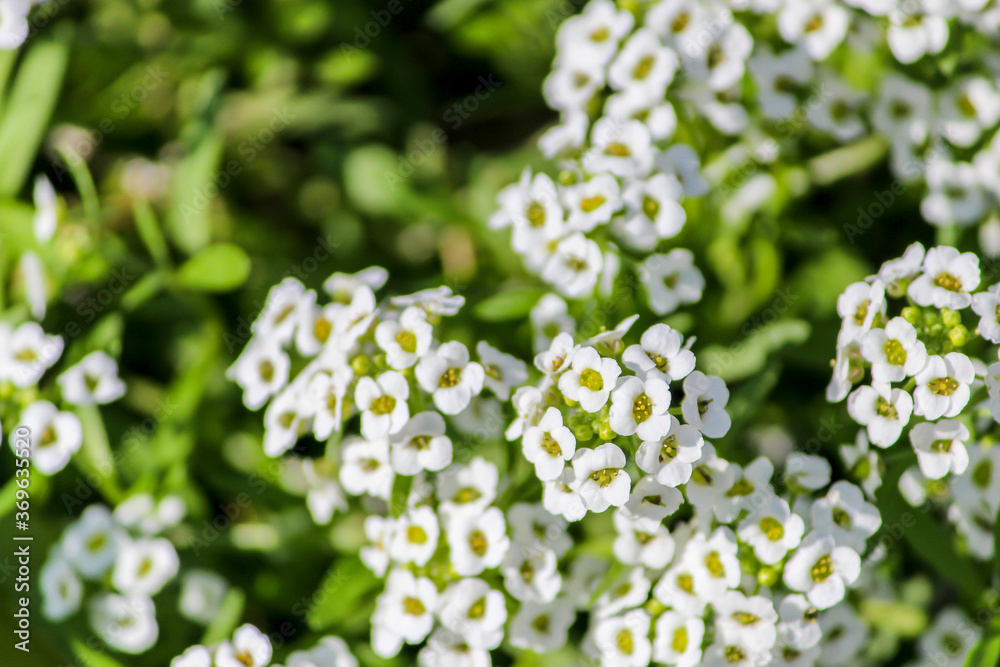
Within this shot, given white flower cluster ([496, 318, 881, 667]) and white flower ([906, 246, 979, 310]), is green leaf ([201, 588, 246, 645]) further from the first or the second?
Result: white flower ([906, 246, 979, 310])

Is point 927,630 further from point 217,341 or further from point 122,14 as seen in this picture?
point 122,14

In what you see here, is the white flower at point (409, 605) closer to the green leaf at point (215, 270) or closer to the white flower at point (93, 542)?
the white flower at point (93, 542)

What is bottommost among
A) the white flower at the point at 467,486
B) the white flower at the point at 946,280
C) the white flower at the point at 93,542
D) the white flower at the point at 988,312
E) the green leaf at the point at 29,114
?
the white flower at the point at 93,542

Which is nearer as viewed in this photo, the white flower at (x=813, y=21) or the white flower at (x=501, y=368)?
the white flower at (x=501, y=368)

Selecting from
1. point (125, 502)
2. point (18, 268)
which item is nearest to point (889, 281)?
point (125, 502)

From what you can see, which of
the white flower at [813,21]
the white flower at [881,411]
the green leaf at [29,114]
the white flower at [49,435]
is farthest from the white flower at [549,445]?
the green leaf at [29,114]
